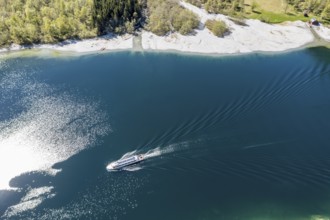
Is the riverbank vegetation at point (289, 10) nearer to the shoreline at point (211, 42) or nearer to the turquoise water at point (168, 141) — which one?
the shoreline at point (211, 42)

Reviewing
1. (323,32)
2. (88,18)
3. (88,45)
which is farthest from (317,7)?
(88,45)

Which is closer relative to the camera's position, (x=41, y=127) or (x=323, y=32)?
(x=41, y=127)

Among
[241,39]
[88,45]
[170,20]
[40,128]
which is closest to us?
[40,128]

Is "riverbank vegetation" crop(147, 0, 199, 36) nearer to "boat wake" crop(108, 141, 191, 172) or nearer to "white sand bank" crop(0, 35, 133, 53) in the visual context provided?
"white sand bank" crop(0, 35, 133, 53)

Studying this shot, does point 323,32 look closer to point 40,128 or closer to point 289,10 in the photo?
point 289,10

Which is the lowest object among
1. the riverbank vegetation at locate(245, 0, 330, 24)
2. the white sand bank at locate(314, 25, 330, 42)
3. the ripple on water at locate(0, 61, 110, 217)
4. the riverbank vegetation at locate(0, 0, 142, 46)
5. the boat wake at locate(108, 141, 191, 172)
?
the ripple on water at locate(0, 61, 110, 217)

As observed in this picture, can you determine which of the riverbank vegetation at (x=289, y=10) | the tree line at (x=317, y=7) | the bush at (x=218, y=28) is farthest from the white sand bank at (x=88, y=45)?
the tree line at (x=317, y=7)

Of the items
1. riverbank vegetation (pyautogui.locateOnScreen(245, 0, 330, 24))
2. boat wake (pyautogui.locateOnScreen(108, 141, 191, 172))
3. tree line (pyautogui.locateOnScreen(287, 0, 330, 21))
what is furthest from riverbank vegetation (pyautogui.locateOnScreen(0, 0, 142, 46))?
tree line (pyautogui.locateOnScreen(287, 0, 330, 21))
